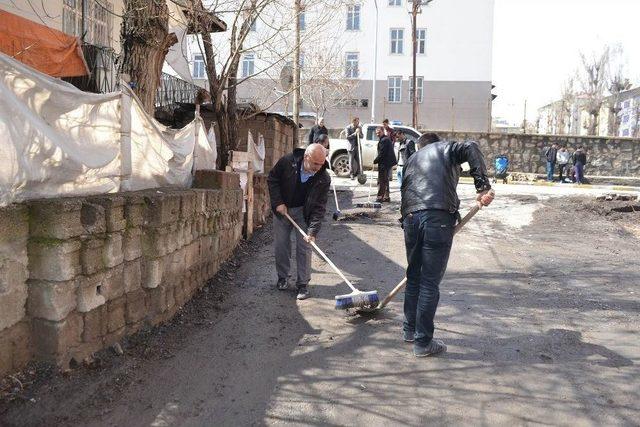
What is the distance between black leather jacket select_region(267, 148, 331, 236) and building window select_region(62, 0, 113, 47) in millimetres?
6713

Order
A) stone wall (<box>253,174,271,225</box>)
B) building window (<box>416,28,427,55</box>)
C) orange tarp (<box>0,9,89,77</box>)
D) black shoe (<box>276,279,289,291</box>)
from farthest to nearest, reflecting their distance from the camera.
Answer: building window (<box>416,28,427,55</box>), stone wall (<box>253,174,271,225</box>), orange tarp (<box>0,9,89,77</box>), black shoe (<box>276,279,289,291</box>)

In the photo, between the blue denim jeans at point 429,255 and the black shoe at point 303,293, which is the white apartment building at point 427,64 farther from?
the blue denim jeans at point 429,255

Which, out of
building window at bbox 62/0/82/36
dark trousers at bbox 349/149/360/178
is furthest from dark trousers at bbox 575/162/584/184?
building window at bbox 62/0/82/36

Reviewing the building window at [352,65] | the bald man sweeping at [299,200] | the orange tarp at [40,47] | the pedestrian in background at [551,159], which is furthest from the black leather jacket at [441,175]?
the building window at [352,65]

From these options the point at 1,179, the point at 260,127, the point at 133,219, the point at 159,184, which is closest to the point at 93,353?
the point at 133,219

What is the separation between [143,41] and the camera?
7.34 meters

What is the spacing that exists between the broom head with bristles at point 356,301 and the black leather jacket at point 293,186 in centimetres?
128

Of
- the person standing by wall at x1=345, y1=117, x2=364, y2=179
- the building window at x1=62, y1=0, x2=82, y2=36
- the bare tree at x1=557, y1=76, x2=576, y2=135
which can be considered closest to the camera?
the building window at x1=62, y1=0, x2=82, y2=36

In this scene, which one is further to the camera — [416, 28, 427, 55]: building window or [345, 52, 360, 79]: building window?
[416, 28, 427, 55]: building window

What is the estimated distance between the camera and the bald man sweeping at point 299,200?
250 inches

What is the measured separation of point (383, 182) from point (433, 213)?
30.0ft

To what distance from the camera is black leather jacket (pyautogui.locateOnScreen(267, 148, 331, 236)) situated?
21.2 feet

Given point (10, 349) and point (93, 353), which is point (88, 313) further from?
point (10, 349)

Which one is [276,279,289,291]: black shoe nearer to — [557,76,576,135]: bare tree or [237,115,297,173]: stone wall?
[237,115,297,173]: stone wall
